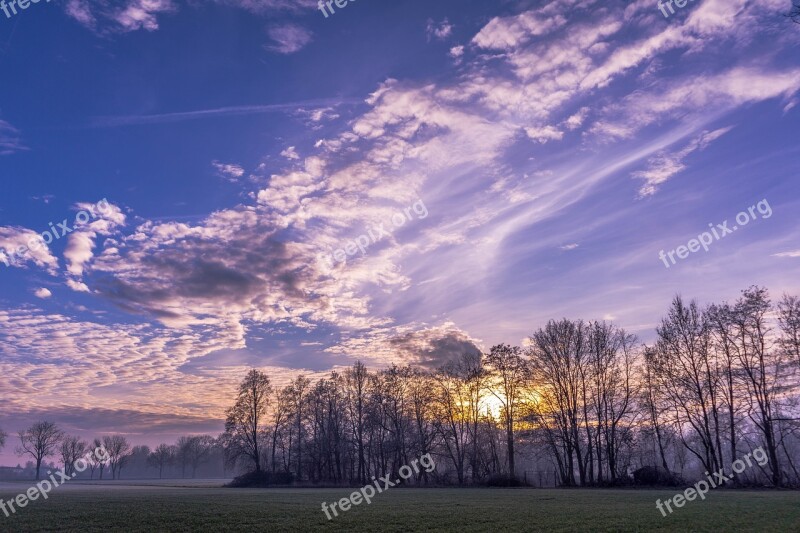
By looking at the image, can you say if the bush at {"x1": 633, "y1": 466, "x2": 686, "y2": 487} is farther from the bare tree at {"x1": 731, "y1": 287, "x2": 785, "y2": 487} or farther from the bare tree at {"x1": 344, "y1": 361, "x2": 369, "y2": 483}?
the bare tree at {"x1": 344, "y1": 361, "x2": 369, "y2": 483}

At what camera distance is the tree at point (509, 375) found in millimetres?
71625

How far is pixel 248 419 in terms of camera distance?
9025cm

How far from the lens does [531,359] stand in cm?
7094

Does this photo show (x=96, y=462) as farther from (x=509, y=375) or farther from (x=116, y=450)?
(x=509, y=375)

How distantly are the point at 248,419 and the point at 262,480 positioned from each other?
1489cm

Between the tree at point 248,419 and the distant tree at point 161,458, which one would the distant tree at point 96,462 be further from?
the tree at point 248,419

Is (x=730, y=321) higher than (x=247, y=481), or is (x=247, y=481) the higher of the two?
(x=730, y=321)

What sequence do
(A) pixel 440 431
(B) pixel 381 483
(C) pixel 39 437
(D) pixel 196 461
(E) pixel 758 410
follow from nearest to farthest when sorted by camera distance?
(E) pixel 758 410 < (B) pixel 381 483 < (A) pixel 440 431 < (C) pixel 39 437 < (D) pixel 196 461


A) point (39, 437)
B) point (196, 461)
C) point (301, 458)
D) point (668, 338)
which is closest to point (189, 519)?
point (668, 338)

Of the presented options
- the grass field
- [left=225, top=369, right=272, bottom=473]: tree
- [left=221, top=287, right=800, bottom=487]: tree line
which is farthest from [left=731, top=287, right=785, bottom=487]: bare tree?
[left=225, top=369, right=272, bottom=473]: tree

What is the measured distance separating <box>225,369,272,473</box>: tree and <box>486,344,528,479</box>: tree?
42674 millimetres

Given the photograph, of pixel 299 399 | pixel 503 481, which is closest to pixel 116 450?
pixel 299 399

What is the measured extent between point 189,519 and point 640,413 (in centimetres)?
5889

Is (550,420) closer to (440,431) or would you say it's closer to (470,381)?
(470,381)
